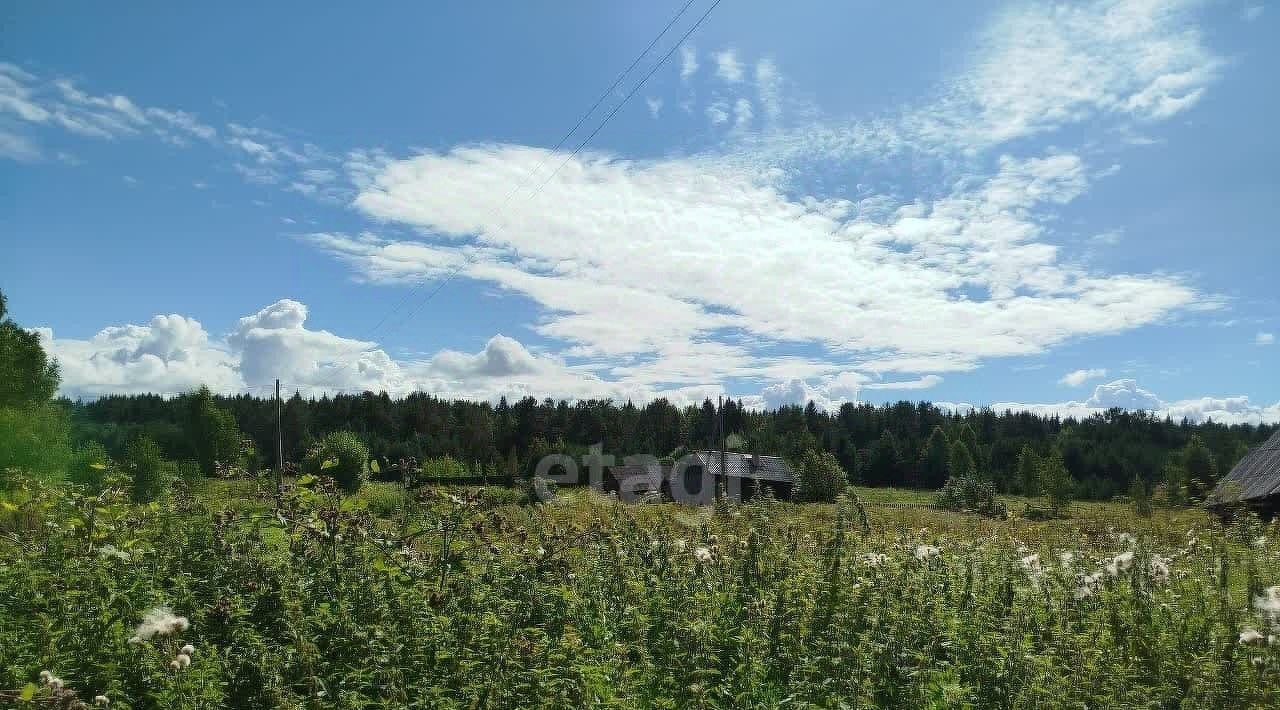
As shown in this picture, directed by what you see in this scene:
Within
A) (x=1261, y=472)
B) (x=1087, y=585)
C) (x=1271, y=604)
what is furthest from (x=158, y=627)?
(x=1261, y=472)

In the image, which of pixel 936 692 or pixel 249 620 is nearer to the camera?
pixel 936 692

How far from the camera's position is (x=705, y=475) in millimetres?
53594

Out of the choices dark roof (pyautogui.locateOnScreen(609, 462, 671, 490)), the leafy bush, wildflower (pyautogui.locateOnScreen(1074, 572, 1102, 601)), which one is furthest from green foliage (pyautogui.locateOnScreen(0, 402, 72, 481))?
the leafy bush

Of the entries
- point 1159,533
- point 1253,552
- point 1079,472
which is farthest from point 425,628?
point 1079,472

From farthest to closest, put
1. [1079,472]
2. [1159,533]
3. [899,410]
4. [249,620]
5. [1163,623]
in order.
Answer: [899,410], [1079,472], [1159,533], [1163,623], [249,620]

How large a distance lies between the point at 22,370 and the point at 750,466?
44707mm

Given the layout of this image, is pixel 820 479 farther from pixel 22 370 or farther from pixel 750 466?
pixel 22 370

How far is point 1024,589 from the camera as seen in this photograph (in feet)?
21.9

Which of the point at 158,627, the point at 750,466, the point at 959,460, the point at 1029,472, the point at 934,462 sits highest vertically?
the point at 158,627

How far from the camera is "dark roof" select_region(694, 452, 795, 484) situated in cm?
5414

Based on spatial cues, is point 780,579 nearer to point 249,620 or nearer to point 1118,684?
point 1118,684

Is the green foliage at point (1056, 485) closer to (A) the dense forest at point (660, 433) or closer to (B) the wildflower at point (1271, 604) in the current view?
(A) the dense forest at point (660, 433)

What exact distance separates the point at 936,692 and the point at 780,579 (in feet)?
7.45

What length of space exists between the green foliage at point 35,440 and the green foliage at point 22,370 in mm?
567
